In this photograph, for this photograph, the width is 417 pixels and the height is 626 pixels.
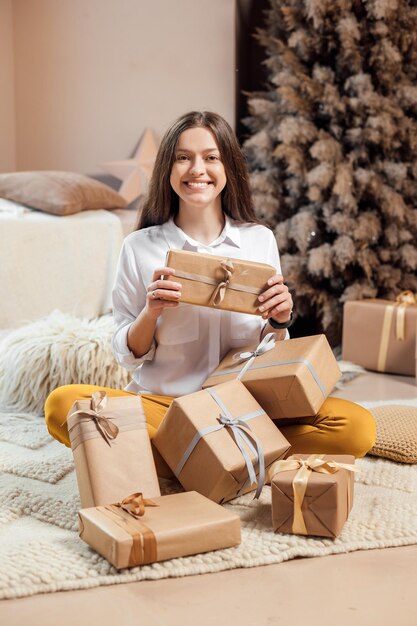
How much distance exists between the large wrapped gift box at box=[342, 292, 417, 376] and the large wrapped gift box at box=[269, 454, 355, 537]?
1.51 metres

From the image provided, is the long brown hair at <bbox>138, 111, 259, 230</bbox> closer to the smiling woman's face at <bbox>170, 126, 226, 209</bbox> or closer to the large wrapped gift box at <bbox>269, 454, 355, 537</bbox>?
the smiling woman's face at <bbox>170, 126, 226, 209</bbox>

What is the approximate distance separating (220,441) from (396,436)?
637 mm

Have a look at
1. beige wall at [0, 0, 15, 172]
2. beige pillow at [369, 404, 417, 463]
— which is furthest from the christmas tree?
beige wall at [0, 0, 15, 172]

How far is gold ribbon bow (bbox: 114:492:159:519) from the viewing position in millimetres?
1432

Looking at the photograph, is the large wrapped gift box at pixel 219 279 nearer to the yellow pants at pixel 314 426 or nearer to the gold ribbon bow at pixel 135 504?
the yellow pants at pixel 314 426

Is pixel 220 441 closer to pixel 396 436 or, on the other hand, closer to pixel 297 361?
pixel 297 361

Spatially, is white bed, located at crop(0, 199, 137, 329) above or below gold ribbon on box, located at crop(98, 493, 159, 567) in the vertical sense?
above

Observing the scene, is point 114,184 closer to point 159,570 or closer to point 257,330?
point 257,330

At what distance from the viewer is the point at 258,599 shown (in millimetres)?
1303

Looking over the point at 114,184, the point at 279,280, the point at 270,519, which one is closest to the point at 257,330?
the point at 279,280

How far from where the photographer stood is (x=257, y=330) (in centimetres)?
192

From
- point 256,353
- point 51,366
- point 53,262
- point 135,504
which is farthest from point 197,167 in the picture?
point 53,262

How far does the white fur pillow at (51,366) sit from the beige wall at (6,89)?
161 cm

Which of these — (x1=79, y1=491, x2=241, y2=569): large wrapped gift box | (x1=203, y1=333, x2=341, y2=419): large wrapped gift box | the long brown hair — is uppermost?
the long brown hair
